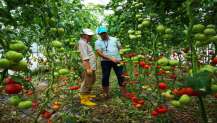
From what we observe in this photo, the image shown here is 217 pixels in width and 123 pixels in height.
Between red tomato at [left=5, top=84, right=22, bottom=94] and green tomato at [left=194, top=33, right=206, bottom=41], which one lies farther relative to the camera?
green tomato at [left=194, top=33, right=206, bottom=41]

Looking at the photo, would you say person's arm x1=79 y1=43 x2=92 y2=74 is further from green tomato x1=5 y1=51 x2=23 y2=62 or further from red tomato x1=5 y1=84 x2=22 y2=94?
green tomato x1=5 y1=51 x2=23 y2=62

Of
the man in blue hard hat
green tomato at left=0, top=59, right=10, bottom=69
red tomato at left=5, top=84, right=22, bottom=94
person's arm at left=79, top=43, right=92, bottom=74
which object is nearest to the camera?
green tomato at left=0, top=59, right=10, bottom=69

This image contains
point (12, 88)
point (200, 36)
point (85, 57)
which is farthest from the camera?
point (85, 57)

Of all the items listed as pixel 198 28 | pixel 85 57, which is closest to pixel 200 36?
pixel 198 28

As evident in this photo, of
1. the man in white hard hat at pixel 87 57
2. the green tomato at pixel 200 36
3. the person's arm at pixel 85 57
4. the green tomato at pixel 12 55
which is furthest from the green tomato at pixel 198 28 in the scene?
the person's arm at pixel 85 57

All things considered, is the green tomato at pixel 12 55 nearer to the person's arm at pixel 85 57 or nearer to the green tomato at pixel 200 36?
the green tomato at pixel 200 36

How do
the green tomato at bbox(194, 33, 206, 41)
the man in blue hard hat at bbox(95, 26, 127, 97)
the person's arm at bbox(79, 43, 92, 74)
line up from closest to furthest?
1. the green tomato at bbox(194, 33, 206, 41)
2. the person's arm at bbox(79, 43, 92, 74)
3. the man in blue hard hat at bbox(95, 26, 127, 97)

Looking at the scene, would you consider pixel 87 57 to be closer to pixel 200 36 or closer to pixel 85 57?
pixel 85 57

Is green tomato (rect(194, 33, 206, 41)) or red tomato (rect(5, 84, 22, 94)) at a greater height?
green tomato (rect(194, 33, 206, 41))

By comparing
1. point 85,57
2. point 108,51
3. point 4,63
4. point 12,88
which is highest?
point 108,51

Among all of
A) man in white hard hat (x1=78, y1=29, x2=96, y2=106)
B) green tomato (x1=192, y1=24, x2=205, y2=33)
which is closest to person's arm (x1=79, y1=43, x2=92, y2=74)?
man in white hard hat (x1=78, y1=29, x2=96, y2=106)

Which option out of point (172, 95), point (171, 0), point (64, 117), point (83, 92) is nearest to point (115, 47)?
point (83, 92)

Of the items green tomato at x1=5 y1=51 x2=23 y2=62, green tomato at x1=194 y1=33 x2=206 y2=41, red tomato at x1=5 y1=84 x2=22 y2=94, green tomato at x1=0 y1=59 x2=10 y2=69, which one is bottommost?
red tomato at x1=5 y1=84 x2=22 y2=94

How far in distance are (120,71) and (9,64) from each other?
4714mm
